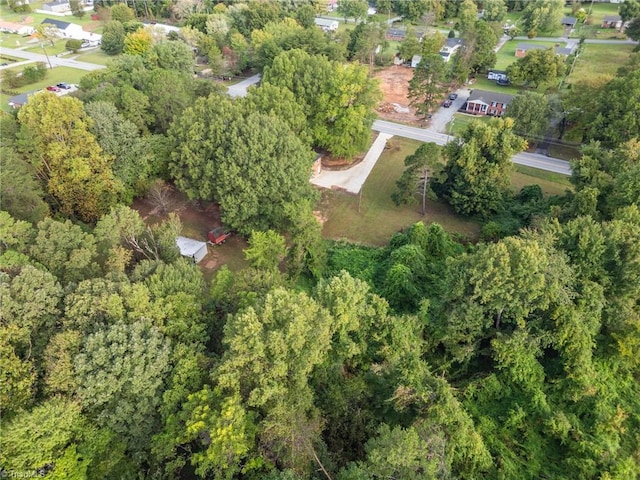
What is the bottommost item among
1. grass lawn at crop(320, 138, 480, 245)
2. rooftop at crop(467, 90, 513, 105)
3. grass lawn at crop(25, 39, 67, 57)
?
grass lawn at crop(320, 138, 480, 245)

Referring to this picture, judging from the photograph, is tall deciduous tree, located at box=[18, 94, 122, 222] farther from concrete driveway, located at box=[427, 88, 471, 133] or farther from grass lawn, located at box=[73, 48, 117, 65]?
grass lawn, located at box=[73, 48, 117, 65]

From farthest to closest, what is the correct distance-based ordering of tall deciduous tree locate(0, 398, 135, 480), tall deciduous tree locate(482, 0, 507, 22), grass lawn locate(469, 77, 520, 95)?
1. tall deciduous tree locate(482, 0, 507, 22)
2. grass lawn locate(469, 77, 520, 95)
3. tall deciduous tree locate(0, 398, 135, 480)

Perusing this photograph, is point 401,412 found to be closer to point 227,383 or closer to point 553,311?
point 227,383

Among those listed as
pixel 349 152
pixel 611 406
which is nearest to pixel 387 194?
pixel 349 152

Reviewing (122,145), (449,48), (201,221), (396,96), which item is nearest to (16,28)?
(122,145)

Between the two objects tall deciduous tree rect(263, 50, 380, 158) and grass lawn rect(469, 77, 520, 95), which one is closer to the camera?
tall deciduous tree rect(263, 50, 380, 158)

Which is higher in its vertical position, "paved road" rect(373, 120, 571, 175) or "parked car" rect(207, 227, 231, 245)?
"paved road" rect(373, 120, 571, 175)

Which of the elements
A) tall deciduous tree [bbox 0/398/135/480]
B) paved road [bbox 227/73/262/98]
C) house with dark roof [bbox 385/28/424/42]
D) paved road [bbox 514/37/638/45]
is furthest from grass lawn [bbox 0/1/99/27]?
tall deciduous tree [bbox 0/398/135/480]
